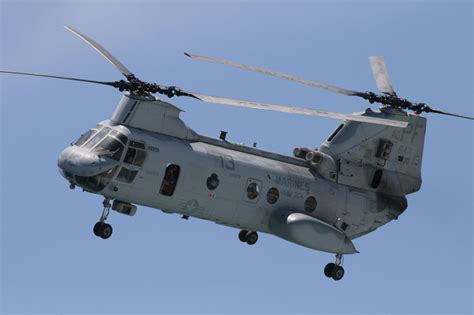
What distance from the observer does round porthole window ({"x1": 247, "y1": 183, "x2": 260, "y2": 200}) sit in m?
39.9

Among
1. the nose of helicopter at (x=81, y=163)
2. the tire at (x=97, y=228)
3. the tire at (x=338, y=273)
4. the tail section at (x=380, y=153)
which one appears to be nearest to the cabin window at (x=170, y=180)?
the nose of helicopter at (x=81, y=163)

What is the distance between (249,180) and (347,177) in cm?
485

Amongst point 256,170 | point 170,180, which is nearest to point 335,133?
point 256,170

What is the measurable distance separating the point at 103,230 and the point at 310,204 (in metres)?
8.22

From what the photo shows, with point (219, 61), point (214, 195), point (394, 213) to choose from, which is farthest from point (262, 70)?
point (394, 213)

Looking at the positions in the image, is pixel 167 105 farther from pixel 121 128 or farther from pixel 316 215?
pixel 316 215

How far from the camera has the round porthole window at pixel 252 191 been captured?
39.9 m

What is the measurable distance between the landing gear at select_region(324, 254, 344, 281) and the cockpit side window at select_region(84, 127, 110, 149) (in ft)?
34.0

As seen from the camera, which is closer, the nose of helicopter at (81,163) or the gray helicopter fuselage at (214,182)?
the nose of helicopter at (81,163)

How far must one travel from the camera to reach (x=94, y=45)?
3897 cm

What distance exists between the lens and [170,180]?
124ft

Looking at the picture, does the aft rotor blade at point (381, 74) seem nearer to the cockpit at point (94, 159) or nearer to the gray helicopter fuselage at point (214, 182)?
the gray helicopter fuselage at point (214, 182)

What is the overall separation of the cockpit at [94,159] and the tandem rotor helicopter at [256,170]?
0.03 meters

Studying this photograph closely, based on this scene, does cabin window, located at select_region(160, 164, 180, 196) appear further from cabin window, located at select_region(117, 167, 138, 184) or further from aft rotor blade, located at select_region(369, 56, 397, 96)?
aft rotor blade, located at select_region(369, 56, 397, 96)
